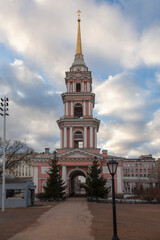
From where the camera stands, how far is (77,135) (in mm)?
53750

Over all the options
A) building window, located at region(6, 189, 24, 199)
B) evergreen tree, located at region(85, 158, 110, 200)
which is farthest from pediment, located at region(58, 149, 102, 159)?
building window, located at region(6, 189, 24, 199)

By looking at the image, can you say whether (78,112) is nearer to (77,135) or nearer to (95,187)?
(77,135)

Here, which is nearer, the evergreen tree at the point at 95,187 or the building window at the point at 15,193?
the building window at the point at 15,193

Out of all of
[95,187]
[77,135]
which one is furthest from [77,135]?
[95,187]

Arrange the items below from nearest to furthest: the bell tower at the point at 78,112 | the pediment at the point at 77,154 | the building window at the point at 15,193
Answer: the building window at the point at 15,193, the pediment at the point at 77,154, the bell tower at the point at 78,112

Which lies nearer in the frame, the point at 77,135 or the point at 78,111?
the point at 77,135

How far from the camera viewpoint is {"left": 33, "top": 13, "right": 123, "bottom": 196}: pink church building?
49.2 m

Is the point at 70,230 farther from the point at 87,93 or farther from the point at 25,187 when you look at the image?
the point at 87,93

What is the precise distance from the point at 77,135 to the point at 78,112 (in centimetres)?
613

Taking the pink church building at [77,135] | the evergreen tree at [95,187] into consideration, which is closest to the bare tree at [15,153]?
the pink church building at [77,135]

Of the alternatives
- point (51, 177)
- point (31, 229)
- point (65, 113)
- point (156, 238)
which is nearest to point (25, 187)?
point (51, 177)

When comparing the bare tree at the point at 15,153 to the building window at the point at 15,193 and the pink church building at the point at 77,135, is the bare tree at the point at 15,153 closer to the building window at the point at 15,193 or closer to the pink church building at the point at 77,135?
the pink church building at the point at 77,135

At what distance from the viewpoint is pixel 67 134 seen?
52312 mm

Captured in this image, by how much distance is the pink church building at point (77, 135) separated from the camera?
161 ft
